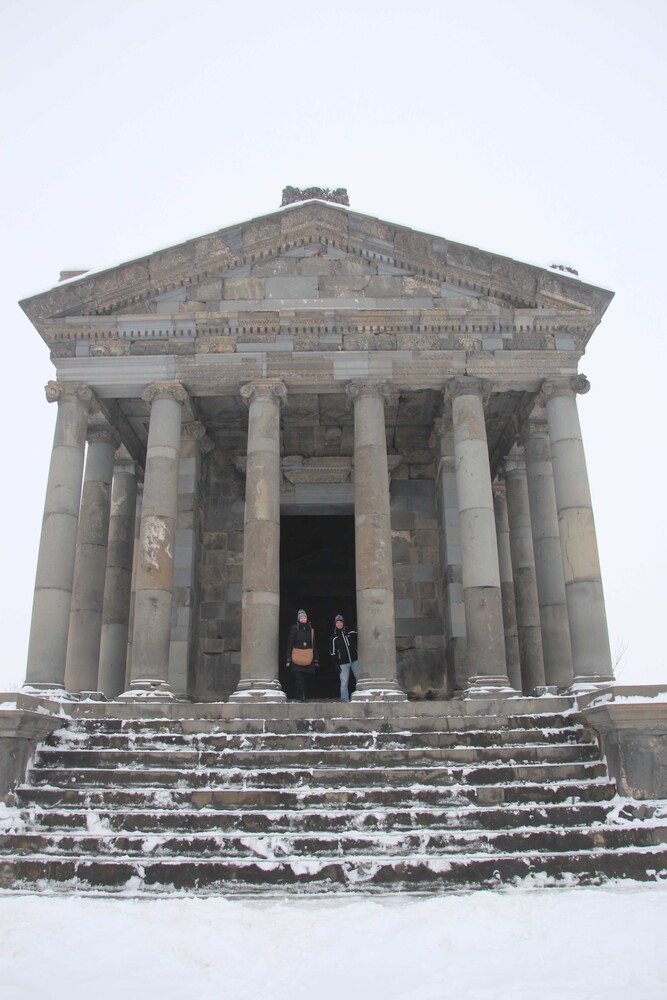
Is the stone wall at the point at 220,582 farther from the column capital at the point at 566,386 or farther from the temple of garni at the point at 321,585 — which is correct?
the column capital at the point at 566,386

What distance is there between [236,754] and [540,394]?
357 inches

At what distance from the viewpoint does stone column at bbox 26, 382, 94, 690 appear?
1342 centimetres

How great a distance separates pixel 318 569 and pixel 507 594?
488 centimetres

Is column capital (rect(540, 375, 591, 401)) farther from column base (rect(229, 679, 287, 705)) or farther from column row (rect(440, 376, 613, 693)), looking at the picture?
column base (rect(229, 679, 287, 705))

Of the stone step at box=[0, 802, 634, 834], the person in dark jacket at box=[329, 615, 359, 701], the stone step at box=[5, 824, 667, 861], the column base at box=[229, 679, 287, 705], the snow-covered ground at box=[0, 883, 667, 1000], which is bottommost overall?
the snow-covered ground at box=[0, 883, 667, 1000]

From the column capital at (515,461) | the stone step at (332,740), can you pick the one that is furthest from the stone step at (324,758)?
the column capital at (515,461)

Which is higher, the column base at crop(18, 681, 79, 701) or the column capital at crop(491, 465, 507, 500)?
the column capital at crop(491, 465, 507, 500)

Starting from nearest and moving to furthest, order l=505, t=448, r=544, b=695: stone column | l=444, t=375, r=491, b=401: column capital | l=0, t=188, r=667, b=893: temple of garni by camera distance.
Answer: l=0, t=188, r=667, b=893: temple of garni → l=444, t=375, r=491, b=401: column capital → l=505, t=448, r=544, b=695: stone column

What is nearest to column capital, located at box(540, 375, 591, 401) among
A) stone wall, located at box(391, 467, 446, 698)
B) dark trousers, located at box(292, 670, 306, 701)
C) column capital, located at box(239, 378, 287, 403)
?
stone wall, located at box(391, 467, 446, 698)

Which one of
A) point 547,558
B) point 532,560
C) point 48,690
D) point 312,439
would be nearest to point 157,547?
point 48,690

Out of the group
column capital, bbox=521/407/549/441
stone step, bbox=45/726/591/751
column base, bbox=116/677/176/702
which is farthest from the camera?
column capital, bbox=521/407/549/441

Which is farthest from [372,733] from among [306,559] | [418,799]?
[306,559]

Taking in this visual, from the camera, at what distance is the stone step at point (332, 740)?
10.6m

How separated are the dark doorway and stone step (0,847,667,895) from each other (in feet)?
40.6
